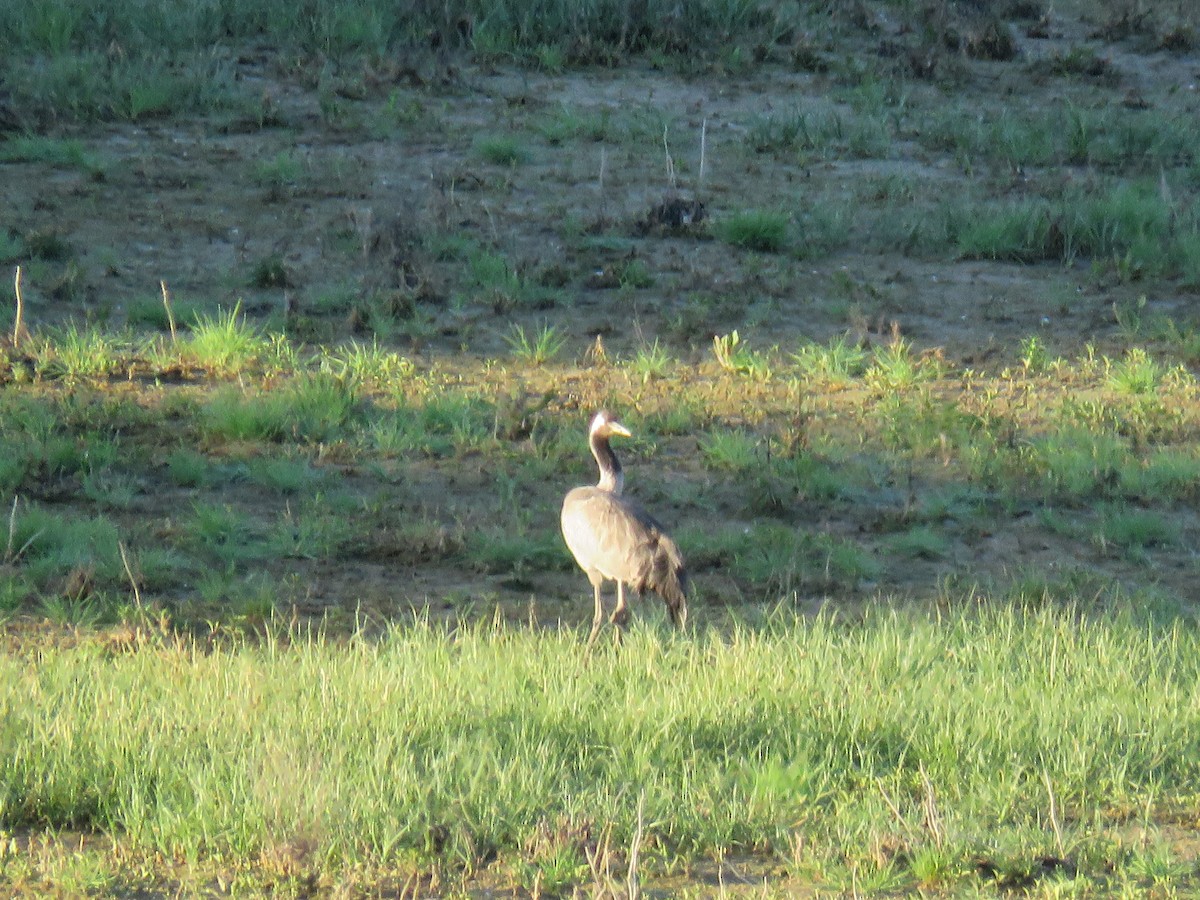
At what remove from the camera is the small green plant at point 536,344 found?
36.1 feet

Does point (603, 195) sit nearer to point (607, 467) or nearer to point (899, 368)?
point (899, 368)

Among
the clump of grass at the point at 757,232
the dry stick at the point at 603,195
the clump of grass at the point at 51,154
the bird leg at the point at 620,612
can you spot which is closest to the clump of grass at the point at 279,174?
the clump of grass at the point at 51,154

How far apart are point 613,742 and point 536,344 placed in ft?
18.7

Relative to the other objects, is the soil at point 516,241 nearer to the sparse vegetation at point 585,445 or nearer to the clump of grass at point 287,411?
the sparse vegetation at point 585,445

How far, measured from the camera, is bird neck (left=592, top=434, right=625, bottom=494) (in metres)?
8.20

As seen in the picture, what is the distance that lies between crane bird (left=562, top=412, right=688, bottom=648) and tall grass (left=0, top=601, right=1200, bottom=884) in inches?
18.7

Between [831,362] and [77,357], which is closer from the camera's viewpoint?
[77,357]

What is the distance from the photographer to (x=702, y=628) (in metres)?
7.78

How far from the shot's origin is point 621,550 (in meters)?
7.41

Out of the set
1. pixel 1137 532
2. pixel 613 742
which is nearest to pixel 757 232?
pixel 1137 532

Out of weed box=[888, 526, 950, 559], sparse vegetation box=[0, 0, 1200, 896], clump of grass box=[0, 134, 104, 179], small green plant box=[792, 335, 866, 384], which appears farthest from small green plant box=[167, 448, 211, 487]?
clump of grass box=[0, 134, 104, 179]

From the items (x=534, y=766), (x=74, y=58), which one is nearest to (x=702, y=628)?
(x=534, y=766)

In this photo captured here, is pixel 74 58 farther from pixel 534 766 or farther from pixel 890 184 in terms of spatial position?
pixel 534 766

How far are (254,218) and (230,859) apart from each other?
8508mm
